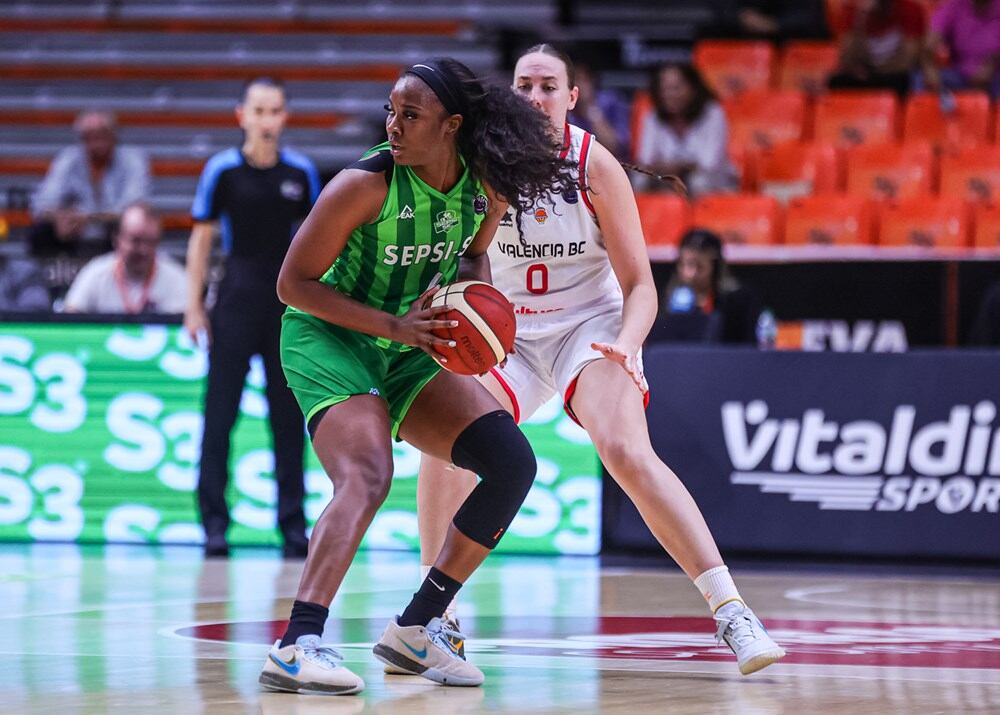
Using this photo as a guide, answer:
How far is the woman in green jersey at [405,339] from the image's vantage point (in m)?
4.45

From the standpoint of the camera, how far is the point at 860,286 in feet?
33.1

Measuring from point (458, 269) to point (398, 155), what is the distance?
1.72 ft

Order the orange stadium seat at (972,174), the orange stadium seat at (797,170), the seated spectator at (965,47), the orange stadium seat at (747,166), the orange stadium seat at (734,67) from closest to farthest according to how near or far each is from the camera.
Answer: the orange stadium seat at (972,174) < the orange stadium seat at (797,170) < the orange stadium seat at (747,166) < the seated spectator at (965,47) < the orange stadium seat at (734,67)

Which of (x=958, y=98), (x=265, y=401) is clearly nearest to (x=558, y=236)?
(x=265, y=401)

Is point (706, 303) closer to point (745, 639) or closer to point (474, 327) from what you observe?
point (745, 639)

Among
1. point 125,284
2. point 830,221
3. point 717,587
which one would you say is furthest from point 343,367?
point 830,221

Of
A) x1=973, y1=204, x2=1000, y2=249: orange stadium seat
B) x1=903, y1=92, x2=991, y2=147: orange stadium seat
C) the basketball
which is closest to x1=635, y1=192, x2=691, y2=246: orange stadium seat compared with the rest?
x1=973, y1=204, x2=1000, y2=249: orange stadium seat

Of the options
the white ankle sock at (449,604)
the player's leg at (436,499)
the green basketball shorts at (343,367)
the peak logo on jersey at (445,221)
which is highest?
the peak logo on jersey at (445,221)

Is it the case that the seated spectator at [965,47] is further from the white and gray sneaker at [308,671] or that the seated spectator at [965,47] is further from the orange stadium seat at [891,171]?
the white and gray sneaker at [308,671]

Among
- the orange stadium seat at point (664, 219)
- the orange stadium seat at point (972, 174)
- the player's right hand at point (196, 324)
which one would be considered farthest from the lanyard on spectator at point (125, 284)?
the orange stadium seat at point (972, 174)

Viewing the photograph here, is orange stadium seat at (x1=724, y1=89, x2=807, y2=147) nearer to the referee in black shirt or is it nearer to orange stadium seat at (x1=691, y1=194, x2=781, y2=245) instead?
orange stadium seat at (x1=691, y1=194, x2=781, y2=245)

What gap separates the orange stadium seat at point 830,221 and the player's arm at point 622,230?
20.6ft

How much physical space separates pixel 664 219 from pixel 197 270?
3.95 meters

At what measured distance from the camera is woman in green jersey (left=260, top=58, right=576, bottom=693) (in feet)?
14.6
